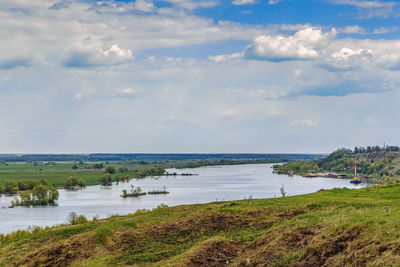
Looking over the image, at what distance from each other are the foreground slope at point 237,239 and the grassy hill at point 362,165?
9897 centimetres

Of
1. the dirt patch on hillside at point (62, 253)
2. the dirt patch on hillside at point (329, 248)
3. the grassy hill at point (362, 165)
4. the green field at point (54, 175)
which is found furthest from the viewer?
the grassy hill at point (362, 165)

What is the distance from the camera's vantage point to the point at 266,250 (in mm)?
10898

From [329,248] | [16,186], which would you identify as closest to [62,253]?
[329,248]

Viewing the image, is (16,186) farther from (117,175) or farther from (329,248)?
(329,248)

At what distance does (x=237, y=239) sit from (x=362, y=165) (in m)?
136

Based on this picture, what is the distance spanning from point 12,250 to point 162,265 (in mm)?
6084

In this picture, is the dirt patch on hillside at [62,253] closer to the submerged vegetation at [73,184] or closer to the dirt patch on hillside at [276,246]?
the dirt patch on hillside at [276,246]

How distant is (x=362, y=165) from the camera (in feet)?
458

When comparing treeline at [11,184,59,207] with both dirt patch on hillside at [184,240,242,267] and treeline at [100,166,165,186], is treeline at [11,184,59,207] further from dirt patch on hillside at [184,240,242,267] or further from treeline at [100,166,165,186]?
dirt patch on hillside at [184,240,242,267]

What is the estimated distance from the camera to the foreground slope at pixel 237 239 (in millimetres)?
9867

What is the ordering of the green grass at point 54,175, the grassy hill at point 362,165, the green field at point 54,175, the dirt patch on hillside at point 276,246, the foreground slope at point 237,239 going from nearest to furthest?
the foreground slope at point 237,239 → the dirt patch on hillside at point 276,246 → the green field at point 54,175 → the green grass at point 54,175 → the grassy hill at point 362,165

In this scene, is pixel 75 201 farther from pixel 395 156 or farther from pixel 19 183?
pixel 395 156

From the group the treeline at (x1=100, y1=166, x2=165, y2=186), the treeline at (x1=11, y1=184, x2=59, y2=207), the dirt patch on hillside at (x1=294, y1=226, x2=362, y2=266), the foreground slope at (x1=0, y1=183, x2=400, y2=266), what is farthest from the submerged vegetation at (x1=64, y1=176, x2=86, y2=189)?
the dirt patch on hillside at (x1=294, y1=226, x2=362, y2=266)

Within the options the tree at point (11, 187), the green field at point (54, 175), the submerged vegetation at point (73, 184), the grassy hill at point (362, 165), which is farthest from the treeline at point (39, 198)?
the grassy hill at point (362, 165)
